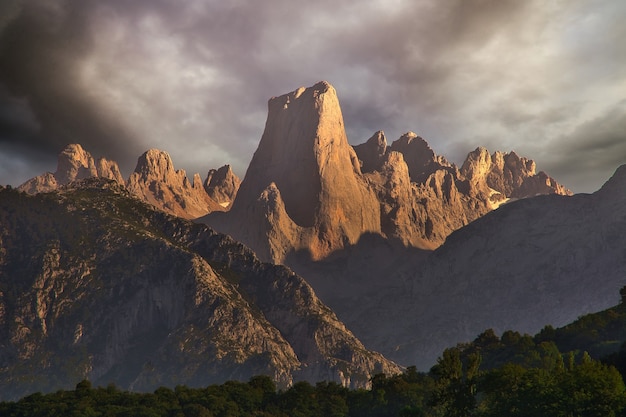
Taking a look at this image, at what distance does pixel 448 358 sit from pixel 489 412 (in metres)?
13.8

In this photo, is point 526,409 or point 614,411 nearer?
point 614,411

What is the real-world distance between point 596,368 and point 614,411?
34.6ft

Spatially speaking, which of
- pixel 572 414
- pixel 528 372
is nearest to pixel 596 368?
pixel 572 414

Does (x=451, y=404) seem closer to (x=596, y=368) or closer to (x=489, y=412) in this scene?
(x=489, y=412)

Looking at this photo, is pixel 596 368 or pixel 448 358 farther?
pixel 448 358

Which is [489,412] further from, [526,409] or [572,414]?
[572,414]

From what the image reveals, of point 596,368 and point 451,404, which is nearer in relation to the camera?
point 596,368

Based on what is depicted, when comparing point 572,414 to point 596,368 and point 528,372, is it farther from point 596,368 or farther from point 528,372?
point 528,372

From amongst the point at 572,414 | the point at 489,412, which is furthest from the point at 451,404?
the point at 572,414

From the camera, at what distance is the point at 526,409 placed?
189000mm

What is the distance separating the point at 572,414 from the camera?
576 feet

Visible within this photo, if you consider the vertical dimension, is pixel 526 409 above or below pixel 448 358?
below

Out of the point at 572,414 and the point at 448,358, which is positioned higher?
the point at 448,358

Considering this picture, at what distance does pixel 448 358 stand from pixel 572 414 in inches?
1225
